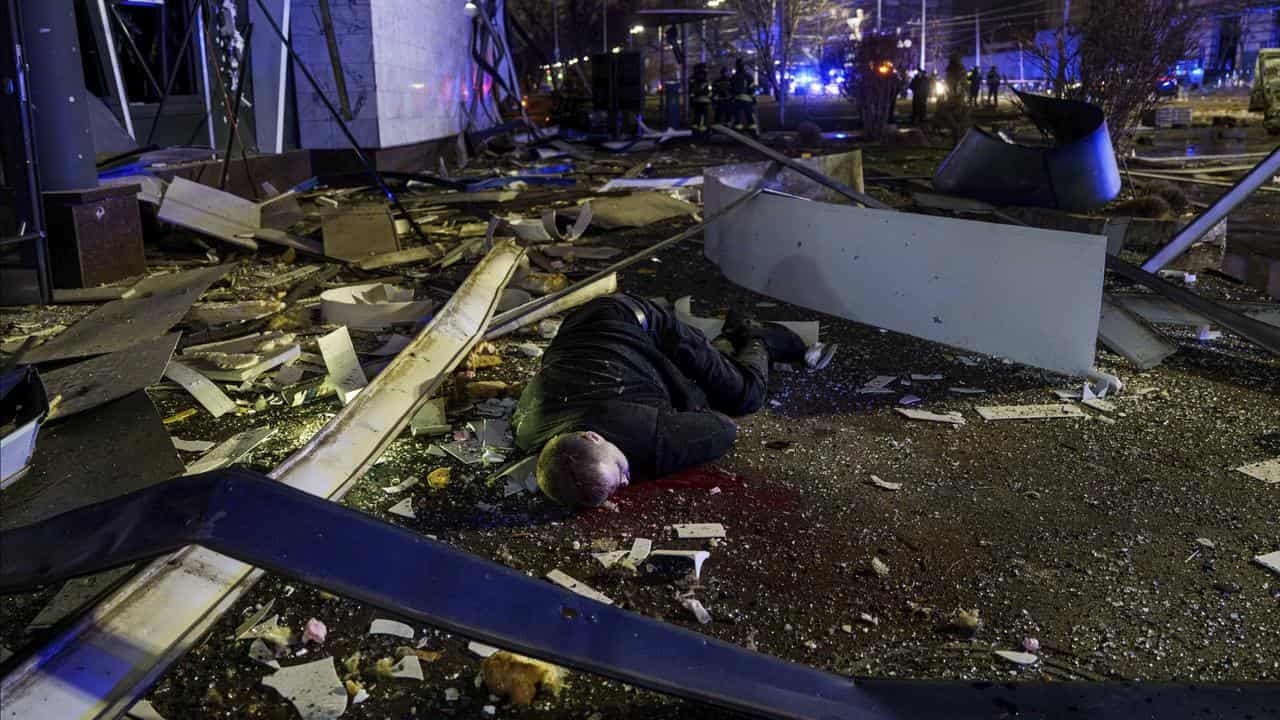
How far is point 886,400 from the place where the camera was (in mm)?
4590

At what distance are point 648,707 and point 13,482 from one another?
8.27ft

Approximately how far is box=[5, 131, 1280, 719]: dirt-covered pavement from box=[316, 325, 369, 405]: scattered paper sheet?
0.11 m

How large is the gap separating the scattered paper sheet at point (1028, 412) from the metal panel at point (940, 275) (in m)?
0.42

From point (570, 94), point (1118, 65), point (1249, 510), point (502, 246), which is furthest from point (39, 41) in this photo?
point (570, 94)

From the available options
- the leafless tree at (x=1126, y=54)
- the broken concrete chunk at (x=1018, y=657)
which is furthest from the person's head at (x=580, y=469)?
the leafless tree at (x=1126, y=54)

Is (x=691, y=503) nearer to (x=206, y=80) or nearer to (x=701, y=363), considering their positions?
(x=701, y=363)

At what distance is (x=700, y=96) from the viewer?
876 inches

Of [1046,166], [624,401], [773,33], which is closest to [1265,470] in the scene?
[624,401]

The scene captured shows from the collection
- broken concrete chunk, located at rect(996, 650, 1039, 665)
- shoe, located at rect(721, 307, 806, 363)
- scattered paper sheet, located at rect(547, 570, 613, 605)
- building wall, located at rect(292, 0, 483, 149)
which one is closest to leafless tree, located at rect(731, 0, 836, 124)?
building wall, located at rect(292, 0, 483, 149)

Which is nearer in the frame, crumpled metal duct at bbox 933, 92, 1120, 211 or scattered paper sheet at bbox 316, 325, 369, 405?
scattered paper sheet at bbox 316, 325, 369, 405

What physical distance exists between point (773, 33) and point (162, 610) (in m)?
32.0

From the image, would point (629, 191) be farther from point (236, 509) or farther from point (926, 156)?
point (236, 509)

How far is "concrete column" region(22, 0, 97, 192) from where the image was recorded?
612 centimetres

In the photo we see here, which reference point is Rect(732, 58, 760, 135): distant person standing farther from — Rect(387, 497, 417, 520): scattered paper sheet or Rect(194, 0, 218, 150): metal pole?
Rect(387, 497, 417, 520): scattered paper sheet
